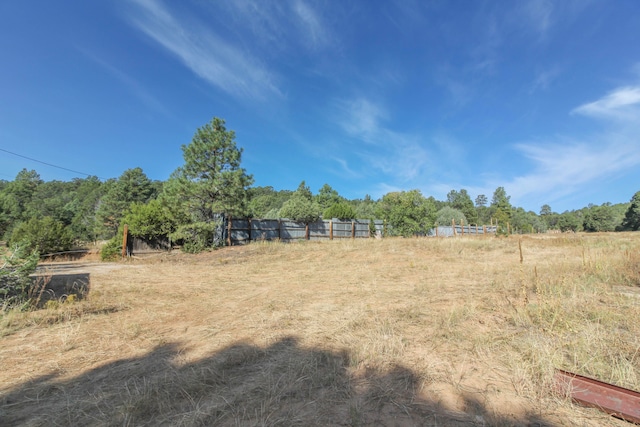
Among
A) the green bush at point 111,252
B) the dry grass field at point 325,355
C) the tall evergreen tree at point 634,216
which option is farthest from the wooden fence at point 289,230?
the tall evergreen tree at point 634,216

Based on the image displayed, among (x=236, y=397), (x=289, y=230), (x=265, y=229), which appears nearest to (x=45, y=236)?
(x=265, y=229)

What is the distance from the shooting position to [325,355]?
2551mm

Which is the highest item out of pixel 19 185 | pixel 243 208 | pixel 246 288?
pixel 19 185

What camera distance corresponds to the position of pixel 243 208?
48.0 ft

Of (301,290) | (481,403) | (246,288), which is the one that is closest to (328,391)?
(481,403)

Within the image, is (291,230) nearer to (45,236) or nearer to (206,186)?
(206,186)

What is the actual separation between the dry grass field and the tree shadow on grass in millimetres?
12

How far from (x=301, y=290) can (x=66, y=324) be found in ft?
11.7

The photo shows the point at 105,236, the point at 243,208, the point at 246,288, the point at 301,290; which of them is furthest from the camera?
the point at 105,236

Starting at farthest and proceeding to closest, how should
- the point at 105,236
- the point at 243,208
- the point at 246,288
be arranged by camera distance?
the point at 105,236
the point at 243,208
the point at 246,288

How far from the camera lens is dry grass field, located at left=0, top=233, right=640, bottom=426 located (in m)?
1.76

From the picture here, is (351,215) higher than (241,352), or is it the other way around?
(351,215)

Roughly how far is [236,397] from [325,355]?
905 millimetres

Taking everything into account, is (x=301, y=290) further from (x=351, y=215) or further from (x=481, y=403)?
(x=351, y=215)
